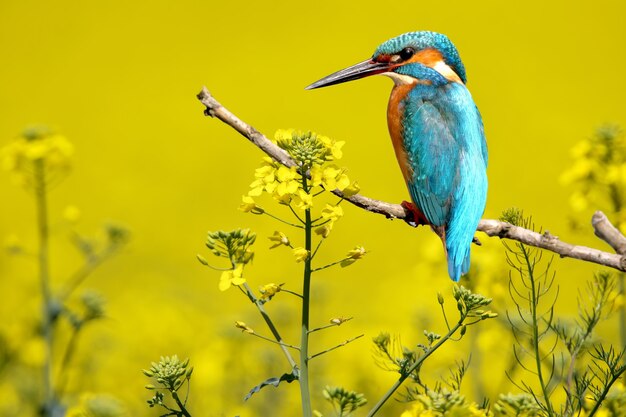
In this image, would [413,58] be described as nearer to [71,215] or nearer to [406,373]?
[71,215]

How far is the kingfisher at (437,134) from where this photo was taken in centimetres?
224

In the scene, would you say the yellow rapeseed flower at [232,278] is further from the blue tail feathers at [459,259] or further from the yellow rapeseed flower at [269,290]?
the blue tail feathers at [459,259]

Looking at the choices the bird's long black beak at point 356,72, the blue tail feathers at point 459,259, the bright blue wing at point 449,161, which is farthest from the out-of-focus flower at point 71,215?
the blue tail feathers at point 459,259

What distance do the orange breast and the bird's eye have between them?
2.9 inches

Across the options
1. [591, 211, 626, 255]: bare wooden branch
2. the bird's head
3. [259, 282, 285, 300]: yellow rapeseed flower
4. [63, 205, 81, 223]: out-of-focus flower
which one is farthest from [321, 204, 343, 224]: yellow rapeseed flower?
[63, 205, 81, 223]: out-of-focus flower

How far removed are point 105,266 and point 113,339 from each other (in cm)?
365

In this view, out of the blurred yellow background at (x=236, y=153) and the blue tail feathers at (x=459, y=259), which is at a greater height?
the blurred yellow background at (x=236, y=153)

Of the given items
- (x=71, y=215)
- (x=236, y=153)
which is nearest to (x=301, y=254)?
(x=71, y=215)

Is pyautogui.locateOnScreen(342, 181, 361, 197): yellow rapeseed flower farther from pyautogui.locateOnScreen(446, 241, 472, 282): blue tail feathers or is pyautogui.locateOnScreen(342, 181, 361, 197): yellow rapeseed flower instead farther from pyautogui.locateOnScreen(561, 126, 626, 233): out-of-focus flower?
pyautogui.locateOnScreen(561, 126, 626, 233): out-of-focus flower

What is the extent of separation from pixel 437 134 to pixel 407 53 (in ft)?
0.97

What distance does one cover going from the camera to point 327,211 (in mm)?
1558

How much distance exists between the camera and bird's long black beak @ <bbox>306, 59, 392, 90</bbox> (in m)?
2.47

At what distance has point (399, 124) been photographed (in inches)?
99.5

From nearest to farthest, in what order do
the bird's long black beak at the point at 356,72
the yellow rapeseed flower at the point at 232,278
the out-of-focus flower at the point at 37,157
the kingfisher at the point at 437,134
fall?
the yellow rapeseed flower at the point at 232,278 < the kingfisher at the point at 437,134 < the bird's long black beak at the point at 356,72 < the out-of-focus flower at the point at 37,157
